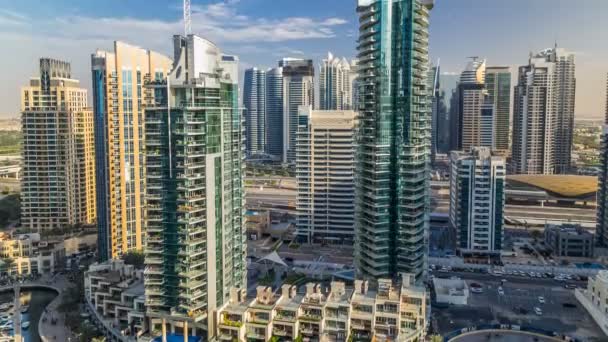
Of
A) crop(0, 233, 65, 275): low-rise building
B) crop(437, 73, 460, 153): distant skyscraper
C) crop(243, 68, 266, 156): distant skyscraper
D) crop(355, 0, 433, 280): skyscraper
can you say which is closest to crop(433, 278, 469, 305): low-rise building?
crop(355, 0, 433, 280): skyscraper

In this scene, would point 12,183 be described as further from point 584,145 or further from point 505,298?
point 584,145

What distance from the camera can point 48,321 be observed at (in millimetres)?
32625

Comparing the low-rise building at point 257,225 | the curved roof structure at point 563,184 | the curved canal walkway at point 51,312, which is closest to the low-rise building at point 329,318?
the curved canal walkway at point 51,312

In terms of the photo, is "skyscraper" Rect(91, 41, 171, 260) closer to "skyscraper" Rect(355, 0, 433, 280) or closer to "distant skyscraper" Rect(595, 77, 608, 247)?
"skyscraper" Rect(355, 0, 433, 280)

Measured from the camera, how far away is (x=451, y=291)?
34.3 meters

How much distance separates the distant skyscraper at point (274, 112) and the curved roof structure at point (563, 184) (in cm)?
5631

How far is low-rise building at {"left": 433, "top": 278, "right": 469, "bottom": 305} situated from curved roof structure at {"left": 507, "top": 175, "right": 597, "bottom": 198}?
3674cm

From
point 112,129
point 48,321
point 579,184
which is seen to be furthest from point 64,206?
point 579,184

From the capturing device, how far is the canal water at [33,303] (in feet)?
105

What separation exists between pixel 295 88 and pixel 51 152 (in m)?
64.1

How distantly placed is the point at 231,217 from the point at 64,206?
28824mm

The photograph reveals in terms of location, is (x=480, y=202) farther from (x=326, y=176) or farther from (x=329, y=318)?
(x=329, y=318)

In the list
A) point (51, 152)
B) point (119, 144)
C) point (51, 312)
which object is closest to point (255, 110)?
point (51, 152)

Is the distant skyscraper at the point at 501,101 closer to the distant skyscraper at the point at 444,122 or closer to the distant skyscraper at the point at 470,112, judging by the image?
the distant skyscraper at the point at 470,112
